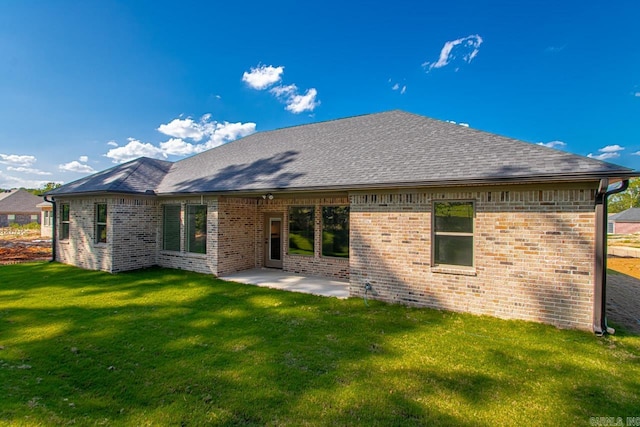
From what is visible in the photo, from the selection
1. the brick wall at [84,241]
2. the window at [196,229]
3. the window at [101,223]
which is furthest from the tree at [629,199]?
the brick wall at [84,241]

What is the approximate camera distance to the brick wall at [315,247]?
385 inches

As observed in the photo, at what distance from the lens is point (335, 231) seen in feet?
32.2

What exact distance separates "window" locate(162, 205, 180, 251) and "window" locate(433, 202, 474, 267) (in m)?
9.14

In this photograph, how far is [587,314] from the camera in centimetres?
541

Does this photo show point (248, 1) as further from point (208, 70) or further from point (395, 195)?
point (395, 195)

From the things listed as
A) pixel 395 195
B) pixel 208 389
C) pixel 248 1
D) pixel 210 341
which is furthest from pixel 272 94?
pixel 208 389

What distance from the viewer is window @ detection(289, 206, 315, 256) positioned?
1033cm

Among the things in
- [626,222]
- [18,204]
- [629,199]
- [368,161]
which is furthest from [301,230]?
[629,199]

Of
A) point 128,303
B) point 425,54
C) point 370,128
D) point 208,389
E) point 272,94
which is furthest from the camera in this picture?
point 272,94

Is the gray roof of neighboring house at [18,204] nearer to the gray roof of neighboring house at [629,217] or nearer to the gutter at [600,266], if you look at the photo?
the gutter at [600,266]

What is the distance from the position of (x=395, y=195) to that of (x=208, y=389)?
540 centimetres

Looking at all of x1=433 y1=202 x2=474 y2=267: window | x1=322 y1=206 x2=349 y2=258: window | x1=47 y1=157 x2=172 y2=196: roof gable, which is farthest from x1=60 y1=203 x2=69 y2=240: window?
x1=433 y1=202 x2=474 y2=267: window

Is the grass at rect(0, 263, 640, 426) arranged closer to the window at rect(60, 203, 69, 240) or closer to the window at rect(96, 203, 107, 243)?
the window at rect(96, 203, 107, 243)

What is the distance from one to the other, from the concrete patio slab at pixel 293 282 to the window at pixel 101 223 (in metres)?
5.10
